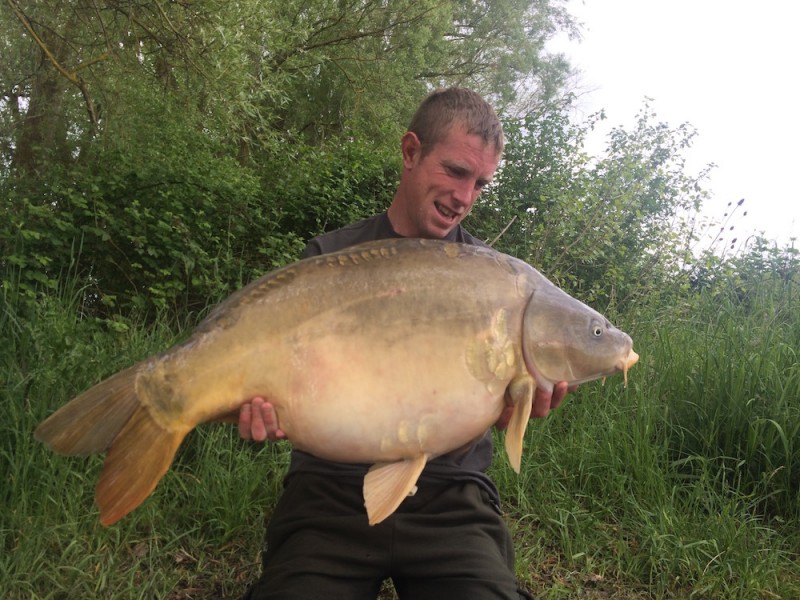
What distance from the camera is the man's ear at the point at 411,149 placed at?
7.17 feet

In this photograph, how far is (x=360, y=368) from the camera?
1506 mm

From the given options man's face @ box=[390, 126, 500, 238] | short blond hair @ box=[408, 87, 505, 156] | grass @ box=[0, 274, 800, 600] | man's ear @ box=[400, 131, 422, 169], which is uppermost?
short blond hair @ box=[408, 87, 505, 156]

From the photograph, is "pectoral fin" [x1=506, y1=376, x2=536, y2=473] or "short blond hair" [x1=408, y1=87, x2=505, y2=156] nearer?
"pectoral fin" [x1=506, y1=376, x2=536, y2=473]

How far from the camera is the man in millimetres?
1731

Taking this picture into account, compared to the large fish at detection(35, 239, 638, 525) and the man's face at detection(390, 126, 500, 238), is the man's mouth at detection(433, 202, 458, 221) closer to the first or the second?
the man's face at detection(390, 126, 500, 238)

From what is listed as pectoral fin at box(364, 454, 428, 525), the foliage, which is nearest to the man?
pectoral fin at box(364, 454, 428, 525)

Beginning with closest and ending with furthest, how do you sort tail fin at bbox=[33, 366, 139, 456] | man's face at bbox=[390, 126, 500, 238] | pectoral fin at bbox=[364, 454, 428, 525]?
tail fin at bbox=[33, 366, 139, 456]
pectoral fin at bbox=[364, 454, 428, 525]
man's face at bbox=[390, 126, 500, 238]

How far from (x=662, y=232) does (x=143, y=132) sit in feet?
13.9

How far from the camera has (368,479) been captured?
5.00ft

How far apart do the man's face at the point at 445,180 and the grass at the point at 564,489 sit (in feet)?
4.58

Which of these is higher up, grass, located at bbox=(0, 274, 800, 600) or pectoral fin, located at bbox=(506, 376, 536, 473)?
pectoral fin, located at bbox=(506, 376, 536, 473)

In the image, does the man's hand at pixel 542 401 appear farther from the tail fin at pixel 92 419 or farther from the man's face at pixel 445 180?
the tail fin at pixel 92 419

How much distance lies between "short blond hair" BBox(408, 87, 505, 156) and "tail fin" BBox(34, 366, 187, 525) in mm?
1152

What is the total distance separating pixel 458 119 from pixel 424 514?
115 centimetres
